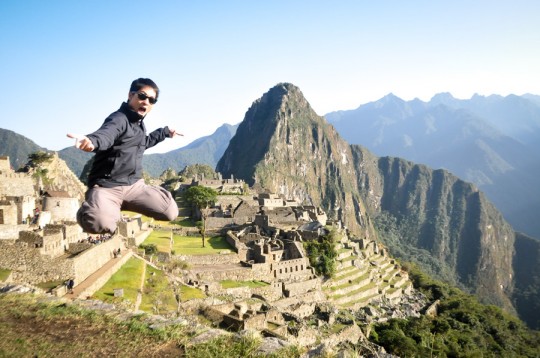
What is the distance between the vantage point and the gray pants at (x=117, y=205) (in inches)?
199

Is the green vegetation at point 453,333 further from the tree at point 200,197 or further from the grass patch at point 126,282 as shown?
the tree at point 200,197

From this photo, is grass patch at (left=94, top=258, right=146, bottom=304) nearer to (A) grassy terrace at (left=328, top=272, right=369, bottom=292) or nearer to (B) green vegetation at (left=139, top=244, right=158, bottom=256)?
(B) green vegetation at (left=139, top=244, right=158, bottom=256)

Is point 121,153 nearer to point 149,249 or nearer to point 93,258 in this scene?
point 93,258

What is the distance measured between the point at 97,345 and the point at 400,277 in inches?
2015

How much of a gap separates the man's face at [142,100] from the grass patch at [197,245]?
76.1 feet

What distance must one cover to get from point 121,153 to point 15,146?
4220 inches

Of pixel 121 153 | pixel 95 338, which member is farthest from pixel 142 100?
pixel 95 338

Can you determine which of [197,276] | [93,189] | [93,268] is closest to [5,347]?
[93,189]

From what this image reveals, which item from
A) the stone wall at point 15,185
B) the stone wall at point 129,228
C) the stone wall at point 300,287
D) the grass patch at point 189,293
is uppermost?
the stone wall at point 15,185

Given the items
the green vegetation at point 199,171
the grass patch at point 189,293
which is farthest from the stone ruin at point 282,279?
the green vegetation at point 199,171

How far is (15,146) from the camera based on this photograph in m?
94.7

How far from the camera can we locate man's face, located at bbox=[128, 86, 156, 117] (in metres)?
5.45

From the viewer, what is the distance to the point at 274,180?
551ft

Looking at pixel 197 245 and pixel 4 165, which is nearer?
pixel 4 165
